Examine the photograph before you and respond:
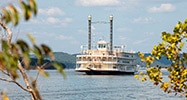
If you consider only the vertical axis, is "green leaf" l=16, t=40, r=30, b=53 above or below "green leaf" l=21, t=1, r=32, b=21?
below

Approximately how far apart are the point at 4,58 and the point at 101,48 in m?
122

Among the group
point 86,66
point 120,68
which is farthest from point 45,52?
point 120,68

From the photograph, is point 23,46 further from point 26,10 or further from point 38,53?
point 26,10

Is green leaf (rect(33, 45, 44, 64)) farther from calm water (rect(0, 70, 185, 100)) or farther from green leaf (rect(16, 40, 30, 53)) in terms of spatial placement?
calm water (rect(0, 70, 185, 100))

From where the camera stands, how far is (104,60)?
122 m

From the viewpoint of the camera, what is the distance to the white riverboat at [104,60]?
119938 mm

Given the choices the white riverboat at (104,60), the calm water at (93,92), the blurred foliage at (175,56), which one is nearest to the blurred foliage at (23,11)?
the blurred foliage at (175,56)

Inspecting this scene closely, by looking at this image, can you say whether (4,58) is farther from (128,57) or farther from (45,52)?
(128,57)

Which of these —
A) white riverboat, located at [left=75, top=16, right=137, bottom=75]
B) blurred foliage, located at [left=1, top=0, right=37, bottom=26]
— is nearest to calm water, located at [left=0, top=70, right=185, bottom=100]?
blurred foliage, located at [left=1, top=0, right=37, bottom=26]

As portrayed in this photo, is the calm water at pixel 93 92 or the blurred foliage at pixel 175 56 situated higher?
the blurred foliage at pixel 175 56

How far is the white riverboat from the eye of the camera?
120m

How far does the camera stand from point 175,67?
11031mm

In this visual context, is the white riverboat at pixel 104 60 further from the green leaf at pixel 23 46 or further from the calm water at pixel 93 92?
the green leaf at pixel 23 46

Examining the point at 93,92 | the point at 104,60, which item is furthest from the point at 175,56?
the point at 104,60
